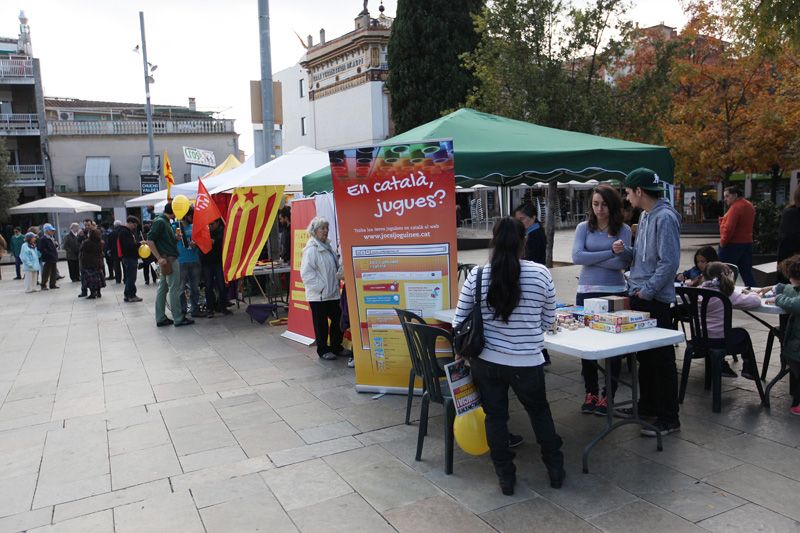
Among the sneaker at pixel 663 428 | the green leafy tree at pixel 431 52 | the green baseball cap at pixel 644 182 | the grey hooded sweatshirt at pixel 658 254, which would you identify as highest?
the green leafy tree at pixel 431 52

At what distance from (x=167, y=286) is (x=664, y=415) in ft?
24.7

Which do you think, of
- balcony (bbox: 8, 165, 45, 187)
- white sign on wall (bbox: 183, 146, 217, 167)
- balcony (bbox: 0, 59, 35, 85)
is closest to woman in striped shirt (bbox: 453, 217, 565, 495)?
white sign on wall (bbox: 183, 146, 217, 167)

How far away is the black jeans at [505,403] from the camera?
340 centimetres

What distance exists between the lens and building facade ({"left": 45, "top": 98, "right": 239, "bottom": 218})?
35.1 m

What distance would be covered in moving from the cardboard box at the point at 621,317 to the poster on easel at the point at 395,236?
4.70ft

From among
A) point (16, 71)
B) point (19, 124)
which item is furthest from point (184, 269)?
point (16, 71)

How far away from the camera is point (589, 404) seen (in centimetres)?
483

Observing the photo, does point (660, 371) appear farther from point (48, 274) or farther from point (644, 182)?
point (48, 274)

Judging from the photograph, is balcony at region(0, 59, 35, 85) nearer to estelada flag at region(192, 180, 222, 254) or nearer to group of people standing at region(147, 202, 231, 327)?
group of people standing at region(147, 202, 231, 327)

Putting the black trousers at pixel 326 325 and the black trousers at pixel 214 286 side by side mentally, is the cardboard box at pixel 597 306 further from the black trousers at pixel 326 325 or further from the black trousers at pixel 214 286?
the black trousers at pixel 214 286

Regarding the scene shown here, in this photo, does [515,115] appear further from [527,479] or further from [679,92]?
[527,479]

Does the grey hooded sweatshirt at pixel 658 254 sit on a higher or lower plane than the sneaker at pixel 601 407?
higher

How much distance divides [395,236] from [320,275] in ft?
5.69

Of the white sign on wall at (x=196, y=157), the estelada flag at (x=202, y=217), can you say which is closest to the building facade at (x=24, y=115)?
the white sign on wall at (x=196, y=157)
